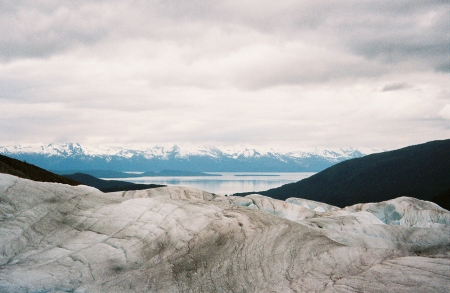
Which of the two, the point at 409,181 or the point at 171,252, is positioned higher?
the point at 409,181

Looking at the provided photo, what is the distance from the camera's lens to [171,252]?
1477cm

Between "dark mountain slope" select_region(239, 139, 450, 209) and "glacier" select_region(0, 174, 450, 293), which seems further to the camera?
"dark mountain slope" select_region(239, 139, 450, 209)

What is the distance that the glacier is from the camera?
12.7 meters

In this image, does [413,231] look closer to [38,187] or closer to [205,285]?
[205,285]

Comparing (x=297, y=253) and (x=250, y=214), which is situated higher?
(x=250, y=214)

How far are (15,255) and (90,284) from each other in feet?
11.7

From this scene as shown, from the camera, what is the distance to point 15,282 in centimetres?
1207

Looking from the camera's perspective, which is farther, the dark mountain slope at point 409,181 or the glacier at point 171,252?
the dark mountain slope at point 409,181

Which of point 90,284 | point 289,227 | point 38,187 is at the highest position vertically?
point 38,187

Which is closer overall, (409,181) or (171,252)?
(171,252)

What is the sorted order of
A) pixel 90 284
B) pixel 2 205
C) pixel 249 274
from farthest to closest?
pixel 2 205, pixel 249 274, pixel 90 284

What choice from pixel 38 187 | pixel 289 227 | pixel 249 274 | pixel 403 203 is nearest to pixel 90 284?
pixel 249 274

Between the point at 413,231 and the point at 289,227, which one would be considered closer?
the point at 289,227

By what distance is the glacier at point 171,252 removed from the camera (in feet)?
41.7
